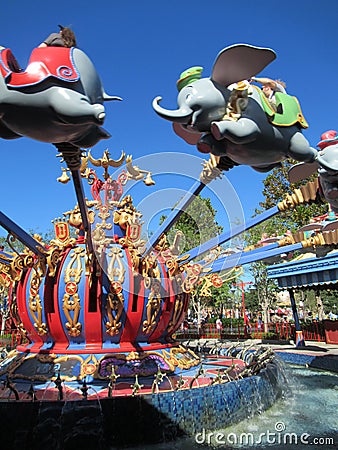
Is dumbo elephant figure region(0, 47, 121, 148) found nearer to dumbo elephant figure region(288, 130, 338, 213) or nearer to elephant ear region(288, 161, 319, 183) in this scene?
dumbo elephant figure region(288, 130, 338, 213)

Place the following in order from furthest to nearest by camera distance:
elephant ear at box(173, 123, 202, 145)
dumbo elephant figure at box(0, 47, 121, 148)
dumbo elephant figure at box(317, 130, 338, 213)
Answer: elephant ear at box(173, 123, 202, 145), dumbo elephant figure at box(317, 130, 338, 213), dumbo elephant figure at box(0, 47, 121, 148)

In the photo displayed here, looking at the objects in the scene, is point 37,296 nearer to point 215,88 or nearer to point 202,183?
point 202,183

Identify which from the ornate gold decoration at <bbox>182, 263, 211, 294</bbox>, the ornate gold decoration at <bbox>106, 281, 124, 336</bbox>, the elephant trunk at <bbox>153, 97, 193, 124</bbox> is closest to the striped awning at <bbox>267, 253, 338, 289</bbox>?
the ornate gold decoration at <bbox>182, 263, 211, 294</bbox>

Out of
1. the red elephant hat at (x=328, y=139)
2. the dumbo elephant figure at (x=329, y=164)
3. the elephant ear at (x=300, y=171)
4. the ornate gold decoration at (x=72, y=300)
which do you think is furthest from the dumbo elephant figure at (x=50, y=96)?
the ornate gold decoration at (x=72, y=300)

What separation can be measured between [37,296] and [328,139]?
19.4 feet

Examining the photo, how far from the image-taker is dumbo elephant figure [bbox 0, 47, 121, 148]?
180cm

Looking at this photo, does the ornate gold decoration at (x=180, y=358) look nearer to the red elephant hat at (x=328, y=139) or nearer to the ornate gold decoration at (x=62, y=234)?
the ornate gold decoration at (x=62, y=234)

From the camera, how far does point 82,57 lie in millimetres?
2002

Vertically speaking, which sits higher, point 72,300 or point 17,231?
point 17,231

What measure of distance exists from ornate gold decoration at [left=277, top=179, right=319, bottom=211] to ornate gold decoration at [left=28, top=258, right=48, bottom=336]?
16.4 ft

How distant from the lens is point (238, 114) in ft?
7.05

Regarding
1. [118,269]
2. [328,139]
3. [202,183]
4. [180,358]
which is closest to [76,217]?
[118,269]

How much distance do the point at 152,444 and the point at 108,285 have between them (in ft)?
9.24

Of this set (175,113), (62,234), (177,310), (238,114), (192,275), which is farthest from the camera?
(177,310)
